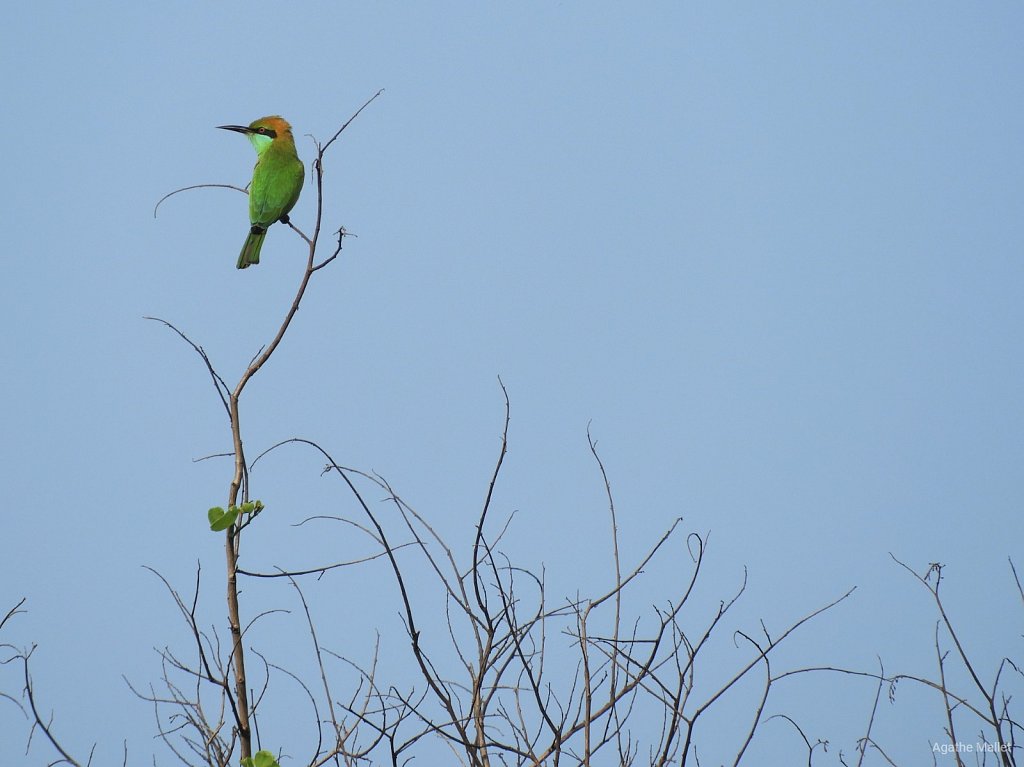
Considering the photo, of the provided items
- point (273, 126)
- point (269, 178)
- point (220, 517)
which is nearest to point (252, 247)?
point (269, 178)

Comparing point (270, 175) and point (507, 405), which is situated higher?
point (270, 175)

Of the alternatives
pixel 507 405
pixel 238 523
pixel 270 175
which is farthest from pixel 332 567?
pixel 270 175

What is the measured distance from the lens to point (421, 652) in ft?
5.55

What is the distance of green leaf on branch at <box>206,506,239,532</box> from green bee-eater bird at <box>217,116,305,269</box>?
2.37 meters

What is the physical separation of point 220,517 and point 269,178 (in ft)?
8.71

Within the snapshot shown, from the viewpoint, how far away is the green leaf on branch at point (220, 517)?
1718mm

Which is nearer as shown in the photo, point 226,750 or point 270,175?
point 226,750

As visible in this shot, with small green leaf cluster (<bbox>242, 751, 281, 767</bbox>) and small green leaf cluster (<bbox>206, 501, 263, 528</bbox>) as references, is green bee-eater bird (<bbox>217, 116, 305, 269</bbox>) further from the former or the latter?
small green leaf cluster (<bbox>242, 751, 281, 767</bbox>)

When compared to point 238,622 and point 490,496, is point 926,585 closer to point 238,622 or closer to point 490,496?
point 490,496

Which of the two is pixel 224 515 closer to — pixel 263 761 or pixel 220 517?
pixel 220 517

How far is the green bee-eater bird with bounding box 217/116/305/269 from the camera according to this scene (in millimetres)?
3922

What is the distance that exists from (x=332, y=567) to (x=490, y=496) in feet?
1.08

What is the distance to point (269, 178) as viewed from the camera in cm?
408

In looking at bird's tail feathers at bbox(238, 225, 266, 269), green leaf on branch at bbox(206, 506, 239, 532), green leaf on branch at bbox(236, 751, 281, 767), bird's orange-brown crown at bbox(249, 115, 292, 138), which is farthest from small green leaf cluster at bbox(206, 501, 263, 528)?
bird's orange-brown crown at bbox(249, 115, 292, 138)
